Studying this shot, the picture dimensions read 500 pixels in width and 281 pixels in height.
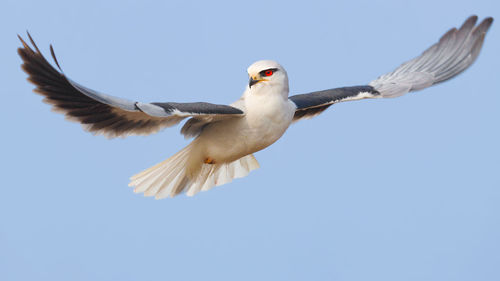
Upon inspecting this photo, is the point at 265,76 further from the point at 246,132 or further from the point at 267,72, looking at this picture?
the point at 246,132

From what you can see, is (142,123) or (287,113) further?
(287,113)

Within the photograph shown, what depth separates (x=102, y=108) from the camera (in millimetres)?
7734

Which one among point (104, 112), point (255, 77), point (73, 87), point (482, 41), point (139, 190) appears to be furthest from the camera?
point (482, 41)

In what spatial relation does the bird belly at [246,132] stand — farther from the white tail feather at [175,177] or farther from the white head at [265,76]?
the white tail feather at [175,177]

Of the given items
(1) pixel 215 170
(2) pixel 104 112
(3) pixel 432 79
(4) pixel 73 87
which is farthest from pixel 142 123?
(3) pixel 432 79

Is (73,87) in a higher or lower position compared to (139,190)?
higher

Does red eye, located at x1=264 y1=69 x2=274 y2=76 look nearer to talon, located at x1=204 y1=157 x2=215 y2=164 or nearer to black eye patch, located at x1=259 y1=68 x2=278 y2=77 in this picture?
black eye patch, located at x1=259 y1=68 x2=278 y2=77

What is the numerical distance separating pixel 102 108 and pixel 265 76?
5.51 ft

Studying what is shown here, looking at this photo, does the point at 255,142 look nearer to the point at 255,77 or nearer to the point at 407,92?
the point at 255,77

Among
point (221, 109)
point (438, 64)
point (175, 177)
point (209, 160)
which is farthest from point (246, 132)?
point (438, 64)

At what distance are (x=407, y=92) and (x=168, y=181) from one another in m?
3.03

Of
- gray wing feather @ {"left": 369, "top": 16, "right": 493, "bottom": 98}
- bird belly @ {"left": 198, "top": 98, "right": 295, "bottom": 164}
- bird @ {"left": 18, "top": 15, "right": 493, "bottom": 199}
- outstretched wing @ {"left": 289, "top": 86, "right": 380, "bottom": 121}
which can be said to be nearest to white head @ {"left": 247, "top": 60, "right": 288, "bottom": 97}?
bird @ {"left": 18, "top": 15, "right": 493, "bottom": 199}

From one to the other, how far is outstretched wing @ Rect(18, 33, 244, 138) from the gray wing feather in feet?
10.7

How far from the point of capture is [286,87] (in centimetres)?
863
